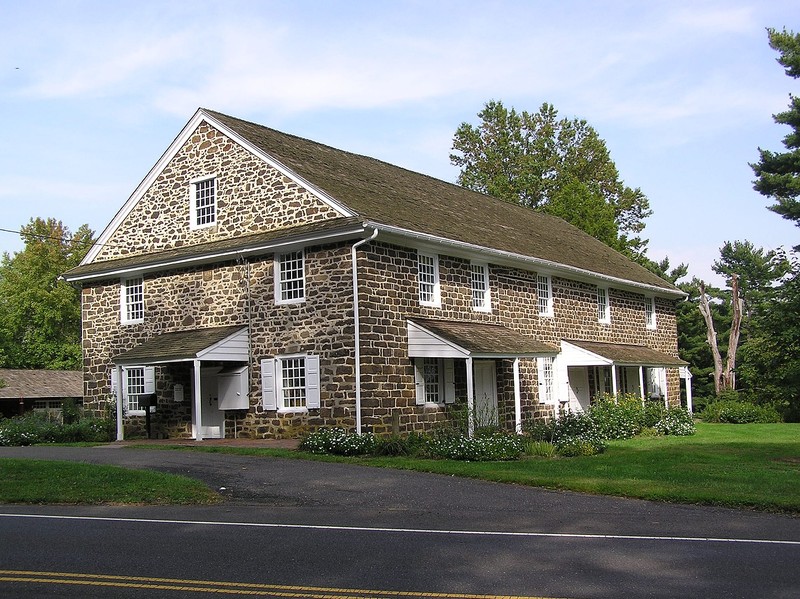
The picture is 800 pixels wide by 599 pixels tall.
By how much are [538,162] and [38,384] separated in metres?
30.4

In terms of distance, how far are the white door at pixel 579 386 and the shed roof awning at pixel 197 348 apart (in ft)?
39.9

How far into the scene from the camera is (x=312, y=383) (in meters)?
20.9

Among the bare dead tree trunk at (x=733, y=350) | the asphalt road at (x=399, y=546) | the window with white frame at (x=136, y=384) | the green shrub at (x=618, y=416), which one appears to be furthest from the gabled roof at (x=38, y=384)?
the asphalt road at (x=399, y=546)

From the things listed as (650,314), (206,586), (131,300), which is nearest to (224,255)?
(131,300)

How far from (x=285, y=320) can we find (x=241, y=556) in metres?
13.2

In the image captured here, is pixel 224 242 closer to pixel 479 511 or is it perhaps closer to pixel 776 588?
pixel 479 511

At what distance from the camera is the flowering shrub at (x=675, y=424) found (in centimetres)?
2592

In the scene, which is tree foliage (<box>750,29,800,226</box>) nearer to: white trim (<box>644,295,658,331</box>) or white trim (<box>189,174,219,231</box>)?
white trim (<box>644,295,658,331</box>)

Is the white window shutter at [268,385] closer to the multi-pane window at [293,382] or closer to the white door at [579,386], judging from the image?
the multi-pane window at [293,382]

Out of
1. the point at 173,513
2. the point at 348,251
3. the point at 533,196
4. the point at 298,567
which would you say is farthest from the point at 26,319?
the point at 298,567

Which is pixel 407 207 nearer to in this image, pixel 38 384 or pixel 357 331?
pixel 357 331

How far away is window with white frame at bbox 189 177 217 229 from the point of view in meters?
23.9

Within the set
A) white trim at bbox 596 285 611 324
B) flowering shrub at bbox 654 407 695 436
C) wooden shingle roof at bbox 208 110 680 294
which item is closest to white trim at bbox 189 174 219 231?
wooden shingle roof at bbox 208 110 680 294

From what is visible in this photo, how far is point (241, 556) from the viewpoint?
8656 mm
